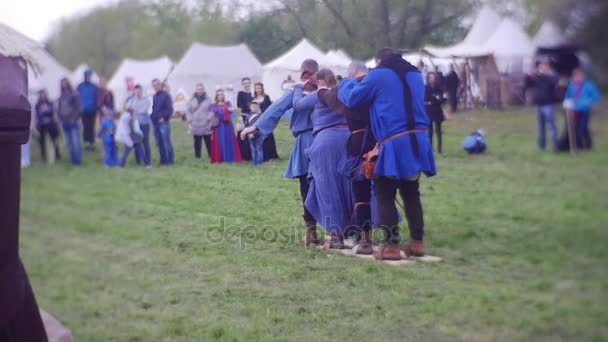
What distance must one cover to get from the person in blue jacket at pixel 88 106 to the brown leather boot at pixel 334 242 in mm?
3033

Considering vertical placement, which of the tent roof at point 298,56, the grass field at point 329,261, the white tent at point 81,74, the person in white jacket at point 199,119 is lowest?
the grass field at point 329,261

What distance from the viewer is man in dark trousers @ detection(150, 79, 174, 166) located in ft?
14.1

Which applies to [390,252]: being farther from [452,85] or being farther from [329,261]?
[452,85]

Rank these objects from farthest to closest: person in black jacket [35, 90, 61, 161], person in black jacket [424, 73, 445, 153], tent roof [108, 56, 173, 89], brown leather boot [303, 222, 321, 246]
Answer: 1. person in black jacket [35, 90, 61, 161]
2. tent roof [108, 56, 173, 89]
3. brown leather boot [303, 222, 321, 246]
4. person in black jacket [424, 73, 445, 153]

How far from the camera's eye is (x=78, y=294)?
17.4 feet

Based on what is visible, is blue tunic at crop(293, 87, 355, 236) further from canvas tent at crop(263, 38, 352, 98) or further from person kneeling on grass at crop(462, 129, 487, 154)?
person kneeling on grass at crop(462, 129, 487, 154)

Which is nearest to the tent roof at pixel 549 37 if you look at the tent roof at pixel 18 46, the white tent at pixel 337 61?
the white tent at pixel 337 61

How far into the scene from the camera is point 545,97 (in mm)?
2305

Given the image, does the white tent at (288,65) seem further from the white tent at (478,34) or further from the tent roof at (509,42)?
the tent roof at (509,42)

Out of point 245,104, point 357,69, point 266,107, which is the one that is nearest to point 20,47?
point 245,104

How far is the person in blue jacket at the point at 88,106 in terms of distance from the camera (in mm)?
6008

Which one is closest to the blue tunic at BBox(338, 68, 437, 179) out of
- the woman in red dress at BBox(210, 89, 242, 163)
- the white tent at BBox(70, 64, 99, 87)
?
the woman in red dress at BBox(210, 89, 242, 163)

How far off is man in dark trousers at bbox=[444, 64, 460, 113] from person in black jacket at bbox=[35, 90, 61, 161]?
648cm

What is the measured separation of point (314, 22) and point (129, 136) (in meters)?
2.07
